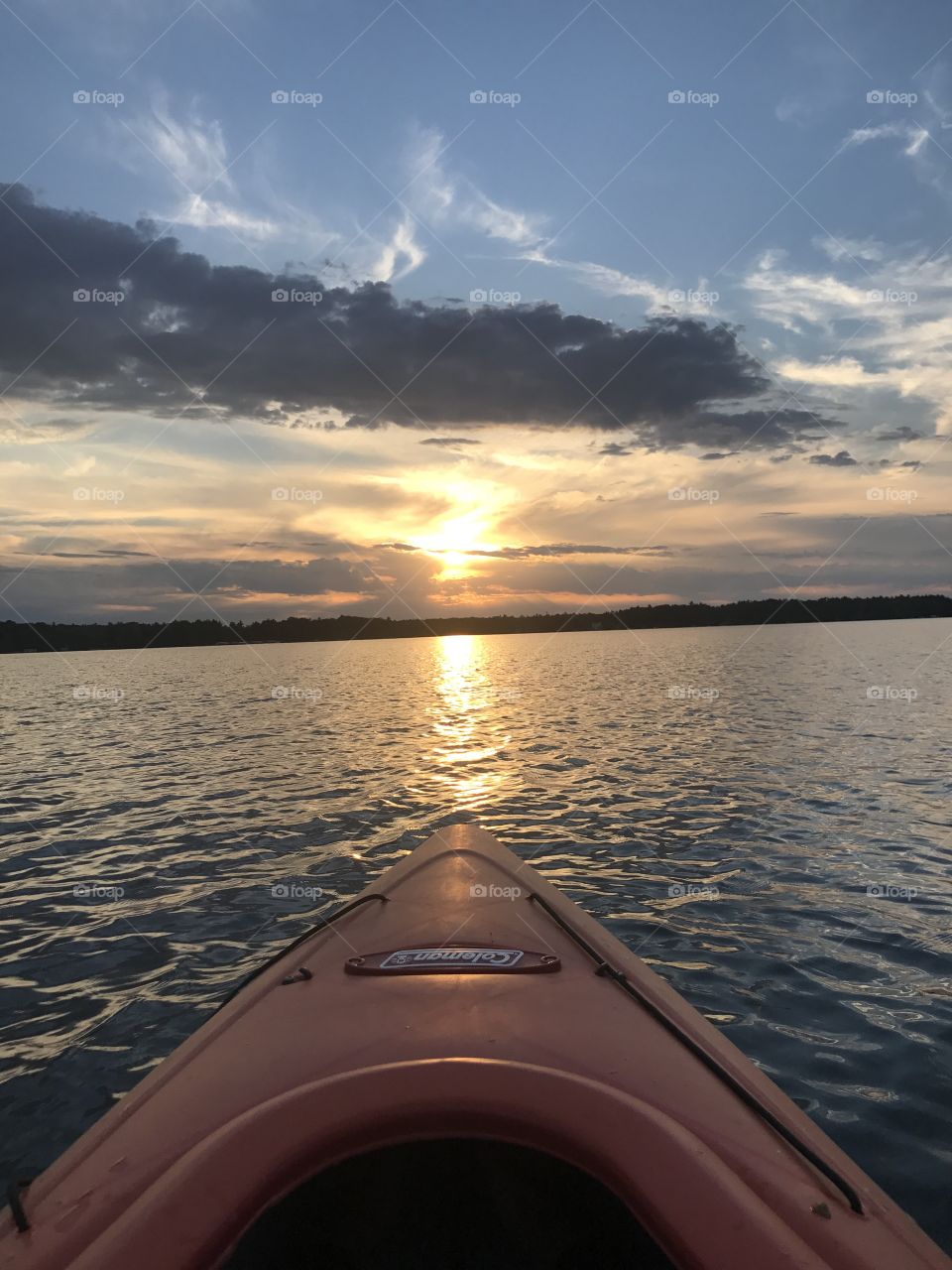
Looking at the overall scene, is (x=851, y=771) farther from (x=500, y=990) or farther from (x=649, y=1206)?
(x=649, y=1206)

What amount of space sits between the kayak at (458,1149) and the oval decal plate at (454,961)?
0.02 meters

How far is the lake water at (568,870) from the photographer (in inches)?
222

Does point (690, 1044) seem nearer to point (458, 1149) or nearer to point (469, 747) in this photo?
point (458, 1149)

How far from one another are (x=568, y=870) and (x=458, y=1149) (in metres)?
6.42

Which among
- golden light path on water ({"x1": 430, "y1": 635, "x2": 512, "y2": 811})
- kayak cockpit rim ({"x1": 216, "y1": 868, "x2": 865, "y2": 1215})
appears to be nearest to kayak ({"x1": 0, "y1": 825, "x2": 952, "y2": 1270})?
kayak cockpit rim ({"x1": 216, "y1": 868, "x2": 865, "y2": 1215})

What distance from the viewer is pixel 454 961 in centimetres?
490

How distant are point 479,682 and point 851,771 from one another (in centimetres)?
3633

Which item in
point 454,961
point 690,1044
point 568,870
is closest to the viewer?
point 690,1044

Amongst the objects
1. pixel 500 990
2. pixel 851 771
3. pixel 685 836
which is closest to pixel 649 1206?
pixel 500 990

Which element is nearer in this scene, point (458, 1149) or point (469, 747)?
point (458, 1149)

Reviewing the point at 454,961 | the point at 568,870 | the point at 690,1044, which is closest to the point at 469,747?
the point at 568,870

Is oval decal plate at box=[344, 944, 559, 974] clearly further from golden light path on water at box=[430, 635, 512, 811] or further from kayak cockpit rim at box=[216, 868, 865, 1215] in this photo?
golden light path on water at box=[430, 635, 512, 811]

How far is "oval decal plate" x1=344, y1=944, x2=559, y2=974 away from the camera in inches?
189

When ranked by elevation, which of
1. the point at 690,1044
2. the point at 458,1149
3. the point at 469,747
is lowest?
the point at 469,747
